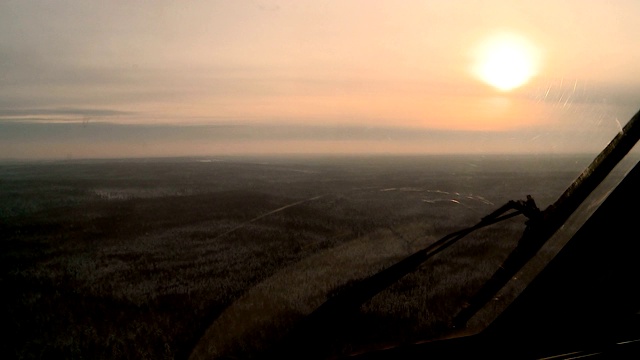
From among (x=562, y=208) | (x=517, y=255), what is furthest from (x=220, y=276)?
(x=562, y=208)

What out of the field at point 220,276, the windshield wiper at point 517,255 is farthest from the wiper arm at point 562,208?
the field at point 220,276

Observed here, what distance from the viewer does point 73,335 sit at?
18.2ft

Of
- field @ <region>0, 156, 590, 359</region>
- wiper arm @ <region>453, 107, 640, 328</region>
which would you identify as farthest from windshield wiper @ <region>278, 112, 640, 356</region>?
field @ <region>0, 156, 590, 359</region>

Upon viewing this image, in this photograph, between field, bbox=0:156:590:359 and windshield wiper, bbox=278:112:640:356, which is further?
field, bbox=0:156:590:359

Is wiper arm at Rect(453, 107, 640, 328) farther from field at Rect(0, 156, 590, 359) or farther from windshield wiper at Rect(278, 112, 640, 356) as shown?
field at Rect(0, 156, 590, 359)

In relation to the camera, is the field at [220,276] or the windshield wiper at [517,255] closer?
the windshield wiper at [517,255]

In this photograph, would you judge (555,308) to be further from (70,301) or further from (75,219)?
(75,219)

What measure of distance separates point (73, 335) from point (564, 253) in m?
6.07

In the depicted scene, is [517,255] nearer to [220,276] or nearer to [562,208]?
[562,208]

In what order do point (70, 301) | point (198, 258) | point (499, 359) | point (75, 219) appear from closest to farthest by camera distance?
point (499, 359) → point (70, 301) → point (198, 258) → point (75, 219)

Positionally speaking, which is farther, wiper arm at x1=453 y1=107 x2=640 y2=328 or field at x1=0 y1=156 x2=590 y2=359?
field at x1=0 y1=156 x2=590 y2=359

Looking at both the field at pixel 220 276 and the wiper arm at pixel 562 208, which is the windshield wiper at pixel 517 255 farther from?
the field at pixel 220 276

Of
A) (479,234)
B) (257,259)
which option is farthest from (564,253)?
(479,234)

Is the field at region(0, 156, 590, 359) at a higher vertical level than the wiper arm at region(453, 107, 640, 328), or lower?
lower
